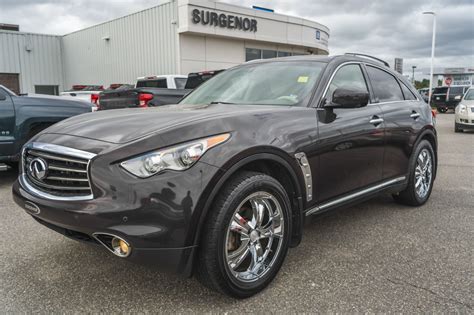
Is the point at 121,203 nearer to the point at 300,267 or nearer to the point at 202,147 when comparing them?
the point at 202,147

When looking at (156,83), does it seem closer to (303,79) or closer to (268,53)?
(303,79)

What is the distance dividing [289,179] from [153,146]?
109cm

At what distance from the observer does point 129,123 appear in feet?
8.99

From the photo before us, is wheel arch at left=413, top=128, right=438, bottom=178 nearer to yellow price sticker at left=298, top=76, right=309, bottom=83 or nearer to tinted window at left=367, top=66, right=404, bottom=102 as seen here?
tinted window at left=367, top=66, right=404, bottom=102

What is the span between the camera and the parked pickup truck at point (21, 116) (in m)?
5.93

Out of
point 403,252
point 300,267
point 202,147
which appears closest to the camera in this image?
point 202,147

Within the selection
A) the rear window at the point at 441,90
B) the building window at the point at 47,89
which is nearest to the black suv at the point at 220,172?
the building window at the point at 47,89

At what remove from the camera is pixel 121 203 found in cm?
231

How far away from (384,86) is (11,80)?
25308mm

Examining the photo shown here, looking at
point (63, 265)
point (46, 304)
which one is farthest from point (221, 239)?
point (63, 265)

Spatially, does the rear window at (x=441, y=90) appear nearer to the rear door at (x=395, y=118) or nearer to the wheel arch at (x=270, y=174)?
the rear door at (x=395, y=118)

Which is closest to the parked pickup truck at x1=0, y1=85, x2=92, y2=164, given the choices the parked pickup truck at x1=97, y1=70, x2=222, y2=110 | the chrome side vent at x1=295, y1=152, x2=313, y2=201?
the parked pickup truck at x1=97, y1=70, x2=222, y2=110

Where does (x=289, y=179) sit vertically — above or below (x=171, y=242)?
above

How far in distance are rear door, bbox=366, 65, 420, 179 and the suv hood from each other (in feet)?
4.80
